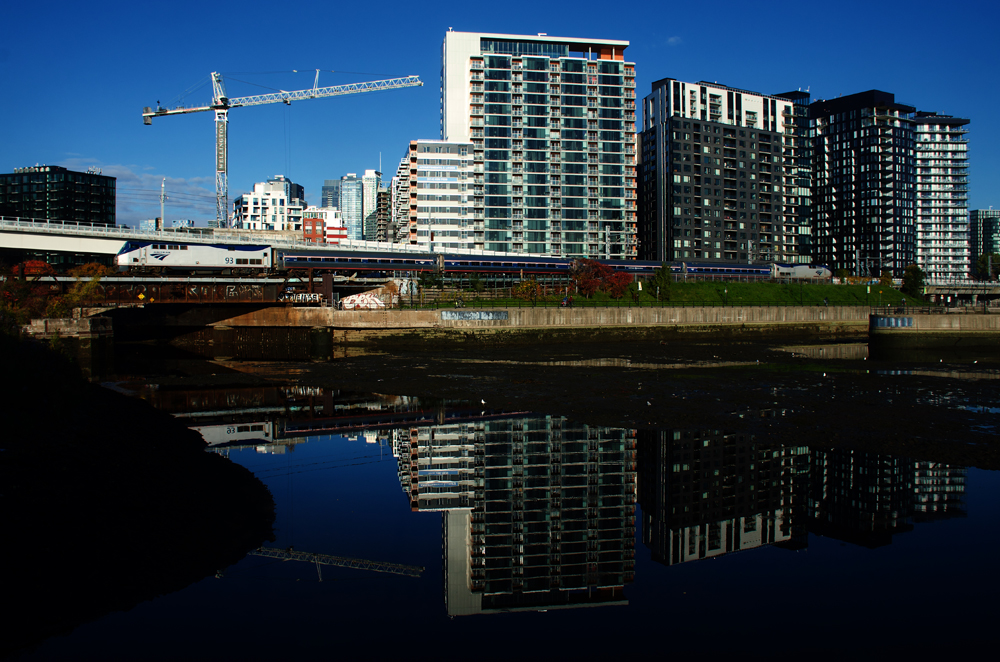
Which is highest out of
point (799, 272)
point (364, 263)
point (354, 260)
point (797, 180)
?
point (797, 180)

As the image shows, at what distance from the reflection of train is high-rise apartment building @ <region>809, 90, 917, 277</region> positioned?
65985 mm

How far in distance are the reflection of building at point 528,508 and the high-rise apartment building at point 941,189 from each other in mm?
183122

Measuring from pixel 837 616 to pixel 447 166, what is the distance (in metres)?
113

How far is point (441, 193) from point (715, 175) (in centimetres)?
5947

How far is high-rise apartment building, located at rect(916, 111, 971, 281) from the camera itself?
166 meters

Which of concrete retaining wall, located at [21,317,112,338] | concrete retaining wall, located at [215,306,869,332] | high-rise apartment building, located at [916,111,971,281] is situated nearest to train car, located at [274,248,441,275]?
concrete retaining wall, located at [215,306,869,332]

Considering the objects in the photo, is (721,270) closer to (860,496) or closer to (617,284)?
(617,284)

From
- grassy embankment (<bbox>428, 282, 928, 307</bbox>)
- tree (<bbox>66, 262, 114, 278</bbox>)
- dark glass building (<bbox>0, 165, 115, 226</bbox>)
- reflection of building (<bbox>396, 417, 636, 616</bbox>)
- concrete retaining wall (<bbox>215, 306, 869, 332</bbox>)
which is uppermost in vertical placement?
dark glass building (<bbox>0, 165, 115, 226</bbox>)

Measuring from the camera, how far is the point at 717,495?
15.0 m

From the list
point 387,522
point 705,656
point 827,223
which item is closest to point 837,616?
point 705,656

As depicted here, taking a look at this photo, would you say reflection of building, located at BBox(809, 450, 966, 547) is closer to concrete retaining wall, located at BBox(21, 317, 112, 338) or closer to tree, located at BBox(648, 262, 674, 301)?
concrete retaining wall, located at BBox(21, 317, 112, 338)

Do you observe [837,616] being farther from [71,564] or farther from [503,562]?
[71,564]

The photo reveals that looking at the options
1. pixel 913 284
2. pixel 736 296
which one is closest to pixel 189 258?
pixel 736 296

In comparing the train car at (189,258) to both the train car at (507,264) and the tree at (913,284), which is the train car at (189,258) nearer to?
the train car at (507,264)
